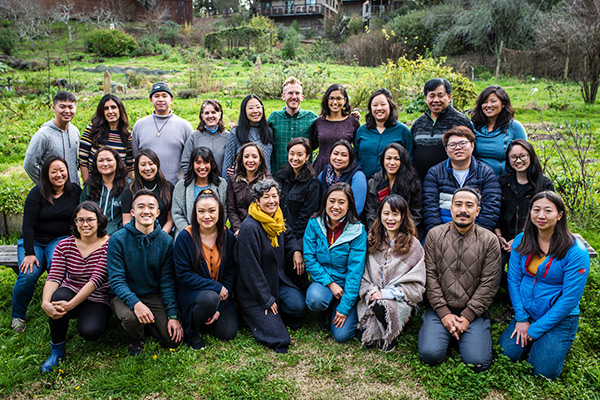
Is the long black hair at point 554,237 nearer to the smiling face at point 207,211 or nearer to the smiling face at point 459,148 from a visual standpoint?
the smiling face at point 459,148

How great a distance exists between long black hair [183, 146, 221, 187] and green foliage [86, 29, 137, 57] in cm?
2587

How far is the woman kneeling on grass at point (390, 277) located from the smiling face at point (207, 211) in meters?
1.39

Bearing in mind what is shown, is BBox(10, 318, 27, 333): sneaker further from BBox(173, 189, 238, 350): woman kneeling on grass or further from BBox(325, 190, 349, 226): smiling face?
BBox(325, 190, 349, 226): smiling face

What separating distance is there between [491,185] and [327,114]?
1.84 meters

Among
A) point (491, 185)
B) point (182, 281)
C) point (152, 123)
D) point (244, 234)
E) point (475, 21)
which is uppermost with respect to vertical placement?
point (475, 21)

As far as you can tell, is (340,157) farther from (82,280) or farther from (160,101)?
(82,280)

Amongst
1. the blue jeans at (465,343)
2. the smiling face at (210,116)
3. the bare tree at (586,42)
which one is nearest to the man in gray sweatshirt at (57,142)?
the smiling face at (210,116)

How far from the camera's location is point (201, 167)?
4.30m

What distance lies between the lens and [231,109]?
1167 cm

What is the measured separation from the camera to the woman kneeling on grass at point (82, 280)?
11.6 feet

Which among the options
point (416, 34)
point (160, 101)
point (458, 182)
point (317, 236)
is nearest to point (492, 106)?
point (458, 182)

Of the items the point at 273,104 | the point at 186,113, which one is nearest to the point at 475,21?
the point at 273,104

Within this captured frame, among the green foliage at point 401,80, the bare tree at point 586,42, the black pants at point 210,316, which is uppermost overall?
the bare tree at point 586,42

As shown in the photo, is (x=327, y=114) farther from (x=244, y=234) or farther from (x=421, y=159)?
(x=244, y=234)
